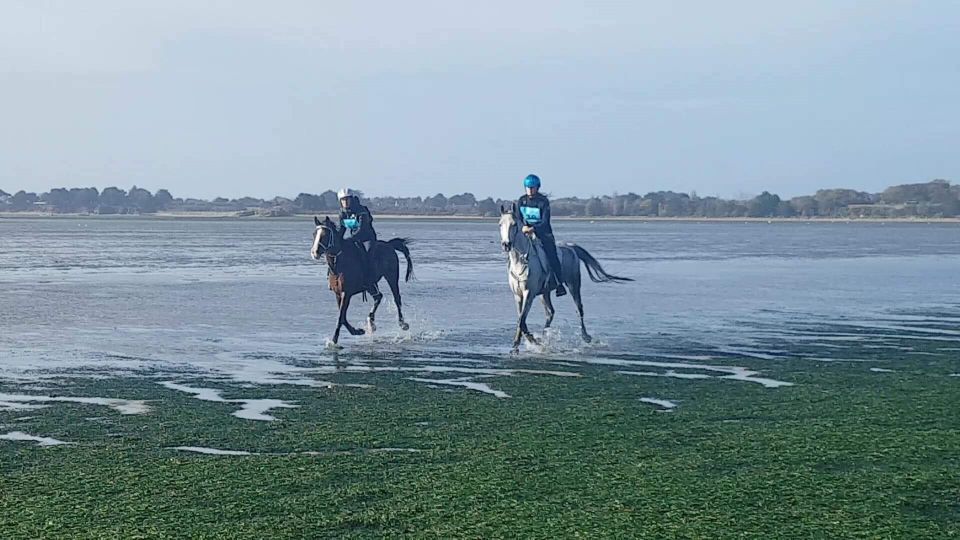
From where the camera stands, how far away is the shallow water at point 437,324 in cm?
1520

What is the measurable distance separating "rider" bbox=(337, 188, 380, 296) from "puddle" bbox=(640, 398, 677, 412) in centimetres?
770

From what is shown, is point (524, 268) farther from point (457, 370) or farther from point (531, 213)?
point (457, 370)

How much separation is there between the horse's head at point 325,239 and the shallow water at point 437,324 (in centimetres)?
133

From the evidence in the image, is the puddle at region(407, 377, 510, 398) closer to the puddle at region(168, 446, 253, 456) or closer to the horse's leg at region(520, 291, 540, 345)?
the horse's leg at region(520, 291, 540, 345)

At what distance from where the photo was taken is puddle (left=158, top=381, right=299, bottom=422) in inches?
461

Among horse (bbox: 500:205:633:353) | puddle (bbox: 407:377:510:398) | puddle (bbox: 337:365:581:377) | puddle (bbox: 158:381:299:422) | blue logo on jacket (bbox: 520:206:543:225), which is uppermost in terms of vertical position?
blue logo on jacket (bbox: 520:206:543:225)

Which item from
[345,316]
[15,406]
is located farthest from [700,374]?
[15,406]

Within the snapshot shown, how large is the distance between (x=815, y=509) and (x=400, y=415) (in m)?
4.64

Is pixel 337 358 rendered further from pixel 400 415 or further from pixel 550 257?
pixel 400 415

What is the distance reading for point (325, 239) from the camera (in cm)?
1853

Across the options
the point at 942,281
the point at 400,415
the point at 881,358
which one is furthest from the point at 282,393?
the point at 942,281

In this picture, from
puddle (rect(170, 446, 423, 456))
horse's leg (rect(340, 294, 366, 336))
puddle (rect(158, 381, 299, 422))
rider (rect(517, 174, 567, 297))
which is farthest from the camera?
horse's leg (rect(340, 294, 366, 336))

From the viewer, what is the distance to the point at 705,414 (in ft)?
38.3

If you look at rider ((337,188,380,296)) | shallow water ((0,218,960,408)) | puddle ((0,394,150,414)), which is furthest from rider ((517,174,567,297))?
puddle ((0,394,150,414))
